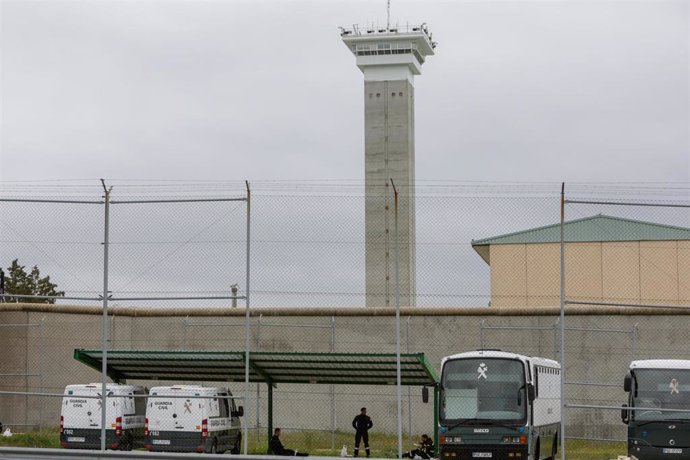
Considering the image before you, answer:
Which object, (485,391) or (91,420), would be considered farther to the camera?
(91,420)

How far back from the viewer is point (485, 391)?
2489 centimetres

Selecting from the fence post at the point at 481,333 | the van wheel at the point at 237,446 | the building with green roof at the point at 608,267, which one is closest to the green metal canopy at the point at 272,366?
the van wheel at the point at 237,446

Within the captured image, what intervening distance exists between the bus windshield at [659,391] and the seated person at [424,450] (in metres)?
4.96

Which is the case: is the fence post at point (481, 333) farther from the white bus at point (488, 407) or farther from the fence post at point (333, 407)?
the white bus at point (488, 407)

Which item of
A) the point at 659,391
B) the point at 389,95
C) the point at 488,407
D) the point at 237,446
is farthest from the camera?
the point at 389,95

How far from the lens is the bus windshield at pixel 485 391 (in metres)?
24.7

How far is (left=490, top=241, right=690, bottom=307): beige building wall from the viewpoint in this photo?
4378cm

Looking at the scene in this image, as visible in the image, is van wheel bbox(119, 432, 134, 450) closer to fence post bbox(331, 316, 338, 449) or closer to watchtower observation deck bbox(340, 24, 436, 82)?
fence post bbox(331, 316, 338, 449)

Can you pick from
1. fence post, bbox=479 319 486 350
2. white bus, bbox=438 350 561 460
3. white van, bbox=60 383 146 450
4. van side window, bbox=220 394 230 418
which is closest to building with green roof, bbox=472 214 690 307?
fence post, bbox=479 319 486 350

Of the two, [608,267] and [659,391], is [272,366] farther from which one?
[608,267]

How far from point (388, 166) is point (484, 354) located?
248 feet

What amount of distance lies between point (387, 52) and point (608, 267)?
221 feet

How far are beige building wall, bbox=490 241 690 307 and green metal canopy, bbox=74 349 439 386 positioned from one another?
14.5m

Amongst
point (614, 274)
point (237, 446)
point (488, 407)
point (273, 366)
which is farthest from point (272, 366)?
point (614, 274)
